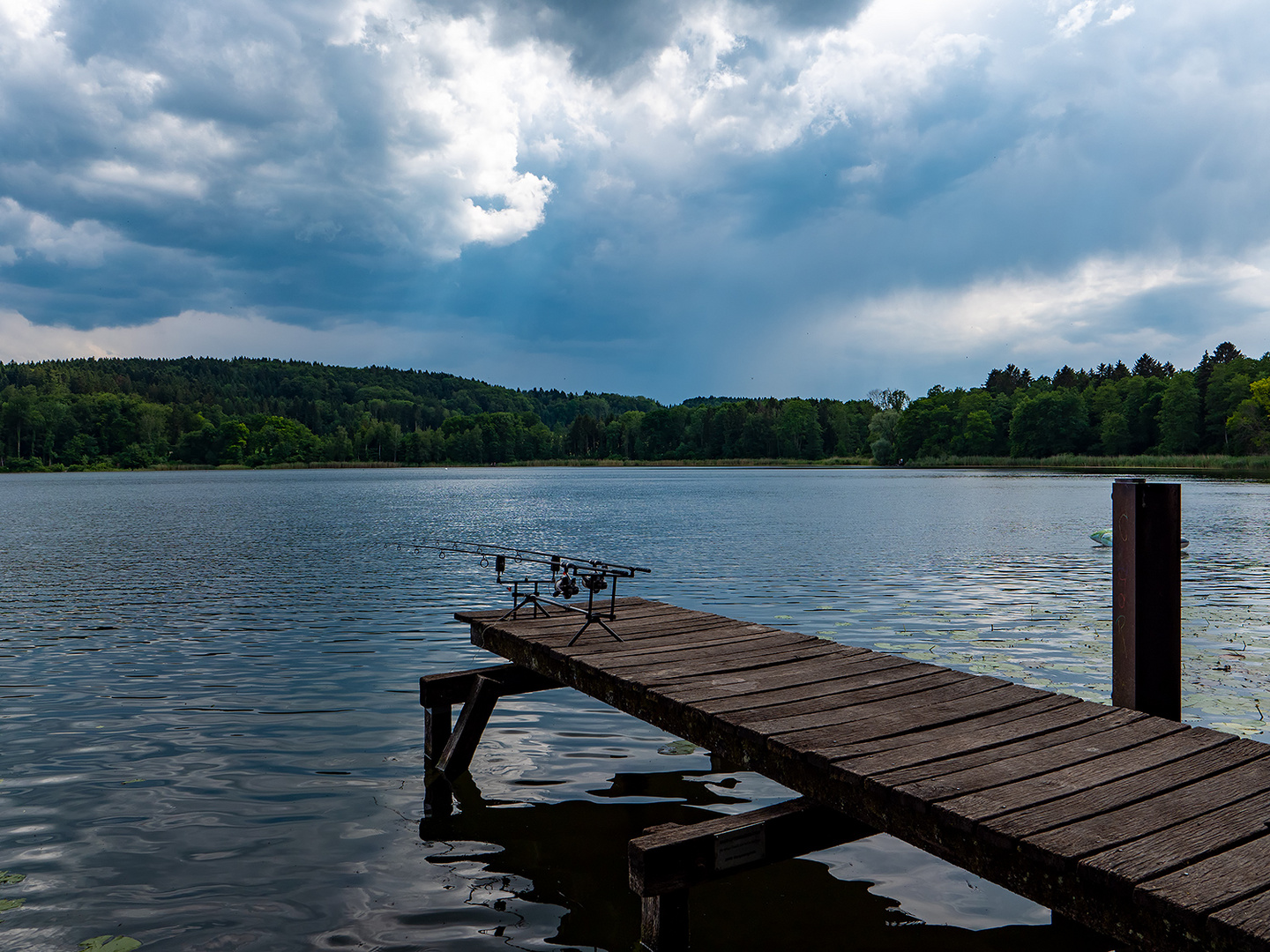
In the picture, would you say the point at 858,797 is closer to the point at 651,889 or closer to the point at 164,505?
the point at 651,889

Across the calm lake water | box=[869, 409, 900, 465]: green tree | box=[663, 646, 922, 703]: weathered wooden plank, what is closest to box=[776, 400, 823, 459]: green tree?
box=[869, 409, 900, 465]: green tree

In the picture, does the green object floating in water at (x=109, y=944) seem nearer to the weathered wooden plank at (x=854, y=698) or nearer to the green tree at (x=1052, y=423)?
the weathered wooden plank at (x=854, y=698)

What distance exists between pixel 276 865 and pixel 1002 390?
180940mm

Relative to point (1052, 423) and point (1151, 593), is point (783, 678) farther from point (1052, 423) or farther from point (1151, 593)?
point (1052, 423)

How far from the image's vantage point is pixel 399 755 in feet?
26.7

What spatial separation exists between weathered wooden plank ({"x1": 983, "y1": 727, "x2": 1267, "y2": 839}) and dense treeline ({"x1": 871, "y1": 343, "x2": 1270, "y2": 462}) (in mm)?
105771

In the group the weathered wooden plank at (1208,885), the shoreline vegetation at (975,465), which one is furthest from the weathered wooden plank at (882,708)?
the shoreline vegetation at (975,465)

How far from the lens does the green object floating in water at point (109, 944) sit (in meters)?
4.82

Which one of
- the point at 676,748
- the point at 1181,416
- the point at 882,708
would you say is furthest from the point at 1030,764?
the point at 1181,416

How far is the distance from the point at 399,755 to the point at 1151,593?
21.0 ft

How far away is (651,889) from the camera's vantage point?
156 inches

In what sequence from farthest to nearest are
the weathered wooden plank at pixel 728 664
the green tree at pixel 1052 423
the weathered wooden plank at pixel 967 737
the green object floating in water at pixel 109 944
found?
the green tree at pixel 1052 423, the weathered wooden plank at pixel 728 664, the green object floating in water at pixel 109 944, the weathered wooden plank at pixel 967 737

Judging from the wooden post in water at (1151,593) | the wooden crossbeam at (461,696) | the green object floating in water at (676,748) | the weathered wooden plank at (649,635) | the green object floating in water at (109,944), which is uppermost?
the wooden post in water at (1151,593)

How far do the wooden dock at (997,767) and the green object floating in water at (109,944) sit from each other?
3.13 metres
